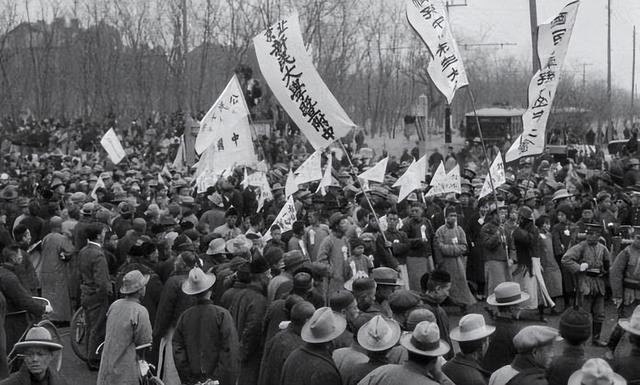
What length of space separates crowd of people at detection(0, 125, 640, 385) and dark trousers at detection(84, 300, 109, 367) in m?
0.02

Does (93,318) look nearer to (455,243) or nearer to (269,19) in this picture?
(455,243)

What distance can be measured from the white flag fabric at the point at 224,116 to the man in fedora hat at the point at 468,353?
10317mm

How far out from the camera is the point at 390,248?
13484mm

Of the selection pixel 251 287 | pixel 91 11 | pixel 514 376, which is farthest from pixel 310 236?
pixel 91 11

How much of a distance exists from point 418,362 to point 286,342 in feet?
5.87

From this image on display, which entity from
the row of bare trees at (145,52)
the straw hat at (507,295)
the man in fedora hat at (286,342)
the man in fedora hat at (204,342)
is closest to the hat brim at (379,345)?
the man in fedora hat at (286,342)

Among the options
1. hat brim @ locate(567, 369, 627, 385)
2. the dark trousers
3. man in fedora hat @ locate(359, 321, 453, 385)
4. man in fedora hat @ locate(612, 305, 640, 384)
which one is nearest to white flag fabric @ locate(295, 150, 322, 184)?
the dark trousers

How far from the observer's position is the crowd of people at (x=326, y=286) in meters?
6.48

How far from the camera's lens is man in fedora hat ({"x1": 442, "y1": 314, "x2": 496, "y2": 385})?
6.49 meters

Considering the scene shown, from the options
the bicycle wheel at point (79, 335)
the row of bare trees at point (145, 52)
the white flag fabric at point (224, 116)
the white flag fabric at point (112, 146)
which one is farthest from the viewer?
the row of bare trees at point (145, 52)

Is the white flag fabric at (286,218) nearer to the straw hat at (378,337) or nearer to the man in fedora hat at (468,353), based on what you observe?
the man in fedora hat at (468,353)

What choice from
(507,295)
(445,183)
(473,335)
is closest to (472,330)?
(473,335)

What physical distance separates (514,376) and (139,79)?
38.9m

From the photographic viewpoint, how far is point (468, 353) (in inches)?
263
